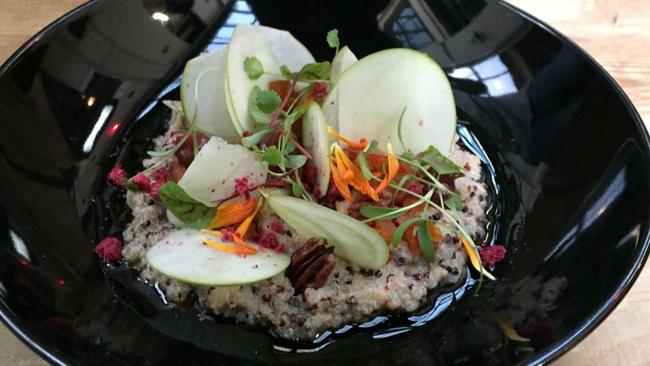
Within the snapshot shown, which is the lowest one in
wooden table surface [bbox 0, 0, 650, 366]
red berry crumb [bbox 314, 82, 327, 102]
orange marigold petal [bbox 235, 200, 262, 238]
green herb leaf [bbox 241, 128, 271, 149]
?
wooden table surface [bbox 0, 0, 650, 366]

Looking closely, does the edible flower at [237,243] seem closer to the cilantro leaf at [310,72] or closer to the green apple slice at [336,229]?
the green apple slice at [336,229]

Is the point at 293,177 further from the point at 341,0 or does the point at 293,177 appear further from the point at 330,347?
the point at 341,0

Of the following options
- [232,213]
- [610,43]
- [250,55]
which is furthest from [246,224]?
[610,43]

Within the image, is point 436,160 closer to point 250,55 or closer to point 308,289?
point 308,289

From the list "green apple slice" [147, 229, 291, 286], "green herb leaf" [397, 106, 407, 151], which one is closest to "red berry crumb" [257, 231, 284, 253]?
"green apple slice" [147, 229, 291, 286]

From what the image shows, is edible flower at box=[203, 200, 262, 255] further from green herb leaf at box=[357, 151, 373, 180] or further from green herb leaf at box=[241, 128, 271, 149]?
green herb leaf at box=[357, 151, 373, 180]

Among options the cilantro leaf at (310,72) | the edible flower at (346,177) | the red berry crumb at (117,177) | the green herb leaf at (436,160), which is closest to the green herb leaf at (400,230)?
the edible flower at (346,177)
